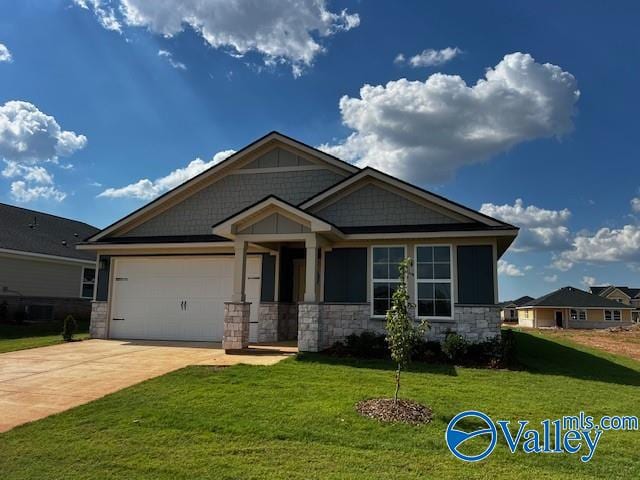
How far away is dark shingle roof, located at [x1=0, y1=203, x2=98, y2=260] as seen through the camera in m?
20.3

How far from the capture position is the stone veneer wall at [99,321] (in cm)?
1459

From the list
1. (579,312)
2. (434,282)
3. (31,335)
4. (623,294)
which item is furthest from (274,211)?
(623,294)

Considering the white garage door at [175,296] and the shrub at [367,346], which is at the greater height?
the white garage door at [175,296]

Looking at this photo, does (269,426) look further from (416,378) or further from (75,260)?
(75,260)

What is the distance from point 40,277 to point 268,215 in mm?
14562

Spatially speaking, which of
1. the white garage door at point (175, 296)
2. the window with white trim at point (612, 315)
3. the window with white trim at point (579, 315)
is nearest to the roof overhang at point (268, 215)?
the white garage door at point (175, 296)

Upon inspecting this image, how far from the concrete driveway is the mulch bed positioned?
3571 mm

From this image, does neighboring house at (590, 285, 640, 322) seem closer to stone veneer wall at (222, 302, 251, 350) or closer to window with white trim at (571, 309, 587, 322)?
window with white trim at (571, 309, 587, 322)

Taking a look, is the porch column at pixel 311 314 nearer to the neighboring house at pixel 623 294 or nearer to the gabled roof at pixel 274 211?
the gabled roof at pixel 274 211

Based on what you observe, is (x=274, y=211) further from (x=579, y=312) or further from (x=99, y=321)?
(x=579, y=312)

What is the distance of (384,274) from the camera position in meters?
12.0

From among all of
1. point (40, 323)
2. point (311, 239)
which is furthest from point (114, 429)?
point (40, 323)

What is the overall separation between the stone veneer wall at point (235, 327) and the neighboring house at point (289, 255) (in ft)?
0.09

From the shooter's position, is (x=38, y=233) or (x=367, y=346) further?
(x=38, y=233)
